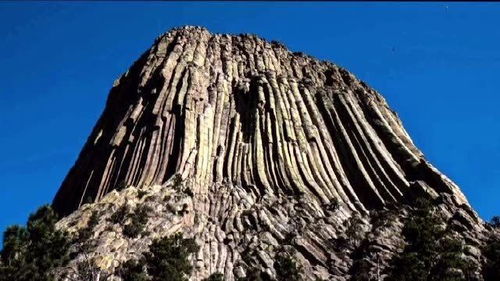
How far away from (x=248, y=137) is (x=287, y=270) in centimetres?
3921

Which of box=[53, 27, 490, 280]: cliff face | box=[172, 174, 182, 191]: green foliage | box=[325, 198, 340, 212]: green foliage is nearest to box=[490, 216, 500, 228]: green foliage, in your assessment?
box=[53, 27, 490, 280]: cliff face

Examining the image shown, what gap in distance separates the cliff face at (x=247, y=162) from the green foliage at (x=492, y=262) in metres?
7.02

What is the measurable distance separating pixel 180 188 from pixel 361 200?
2511 centimetres

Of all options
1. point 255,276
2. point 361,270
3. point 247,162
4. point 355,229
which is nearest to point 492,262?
point 361,270

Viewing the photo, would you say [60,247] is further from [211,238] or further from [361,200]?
[361,200]

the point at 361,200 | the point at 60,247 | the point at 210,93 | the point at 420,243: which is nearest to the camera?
the point at 60,247

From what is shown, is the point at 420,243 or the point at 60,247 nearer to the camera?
the point at 60,247

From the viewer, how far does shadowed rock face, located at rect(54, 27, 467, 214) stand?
292 feet

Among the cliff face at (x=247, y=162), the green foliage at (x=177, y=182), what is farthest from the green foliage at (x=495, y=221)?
the green foliage at (x=177, y=182)

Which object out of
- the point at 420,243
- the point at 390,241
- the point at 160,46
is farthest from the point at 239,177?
the point at 160,46

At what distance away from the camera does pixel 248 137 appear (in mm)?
99438

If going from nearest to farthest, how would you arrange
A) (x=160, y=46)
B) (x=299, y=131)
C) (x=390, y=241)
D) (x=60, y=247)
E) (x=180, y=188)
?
(x=60, y=247) < (x=390, y=241) < (x=180, y=188) < (x=299, y=131) < (x=160, y=46)

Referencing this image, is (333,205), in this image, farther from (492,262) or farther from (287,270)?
(492,262)

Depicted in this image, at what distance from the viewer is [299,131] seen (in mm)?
100875
